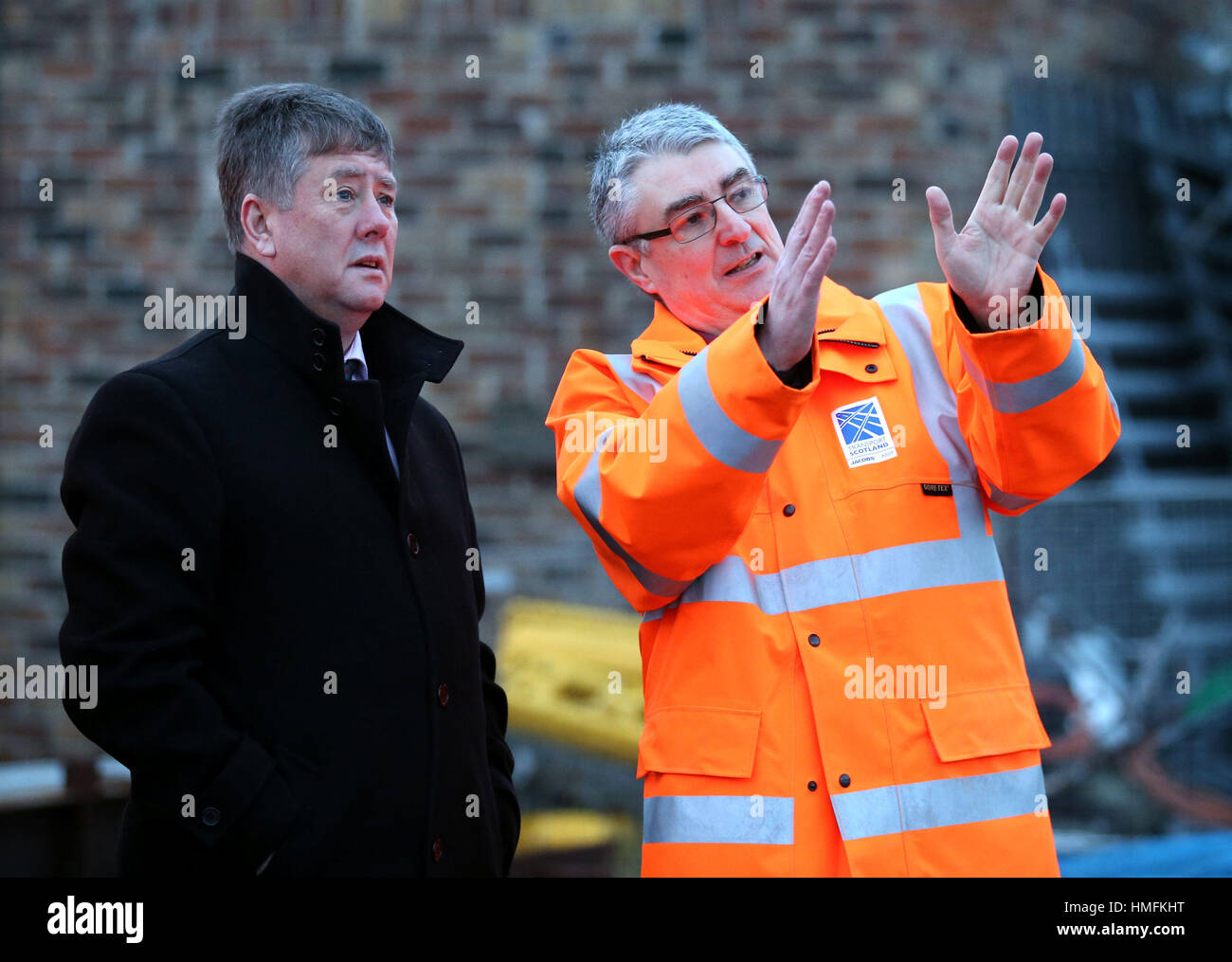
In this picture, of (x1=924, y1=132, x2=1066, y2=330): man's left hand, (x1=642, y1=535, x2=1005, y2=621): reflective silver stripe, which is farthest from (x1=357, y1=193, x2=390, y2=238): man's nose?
(x1=924, y1=132, x2=1066, y2=330): man's left hand

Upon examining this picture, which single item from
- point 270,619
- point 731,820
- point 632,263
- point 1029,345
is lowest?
point 731,820

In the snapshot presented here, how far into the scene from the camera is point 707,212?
106 inches

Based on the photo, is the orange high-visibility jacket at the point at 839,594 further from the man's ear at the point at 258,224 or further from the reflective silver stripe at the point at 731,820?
the man's ear at the point at 258,224

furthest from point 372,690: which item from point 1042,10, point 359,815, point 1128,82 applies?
point 1128,82

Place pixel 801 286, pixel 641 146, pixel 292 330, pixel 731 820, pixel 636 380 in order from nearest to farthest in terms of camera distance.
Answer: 1. pixel 801 286
2. pixel 731 820
3. pixel 292 330
4. pixel 636 380
5. pixel 641 146

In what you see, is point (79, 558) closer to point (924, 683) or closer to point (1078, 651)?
point (924, 683)

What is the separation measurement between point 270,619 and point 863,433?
1.06 m

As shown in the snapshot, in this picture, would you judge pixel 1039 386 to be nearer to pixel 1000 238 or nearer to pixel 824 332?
pixel 1000 238

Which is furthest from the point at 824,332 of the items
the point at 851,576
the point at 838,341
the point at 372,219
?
the point at 372,219

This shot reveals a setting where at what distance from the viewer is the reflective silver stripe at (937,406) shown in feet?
8.05

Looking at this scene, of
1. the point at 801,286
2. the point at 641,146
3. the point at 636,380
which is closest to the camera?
the point at 801,286

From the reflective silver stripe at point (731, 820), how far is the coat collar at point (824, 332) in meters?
0.77

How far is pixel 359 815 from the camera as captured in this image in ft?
7.39
